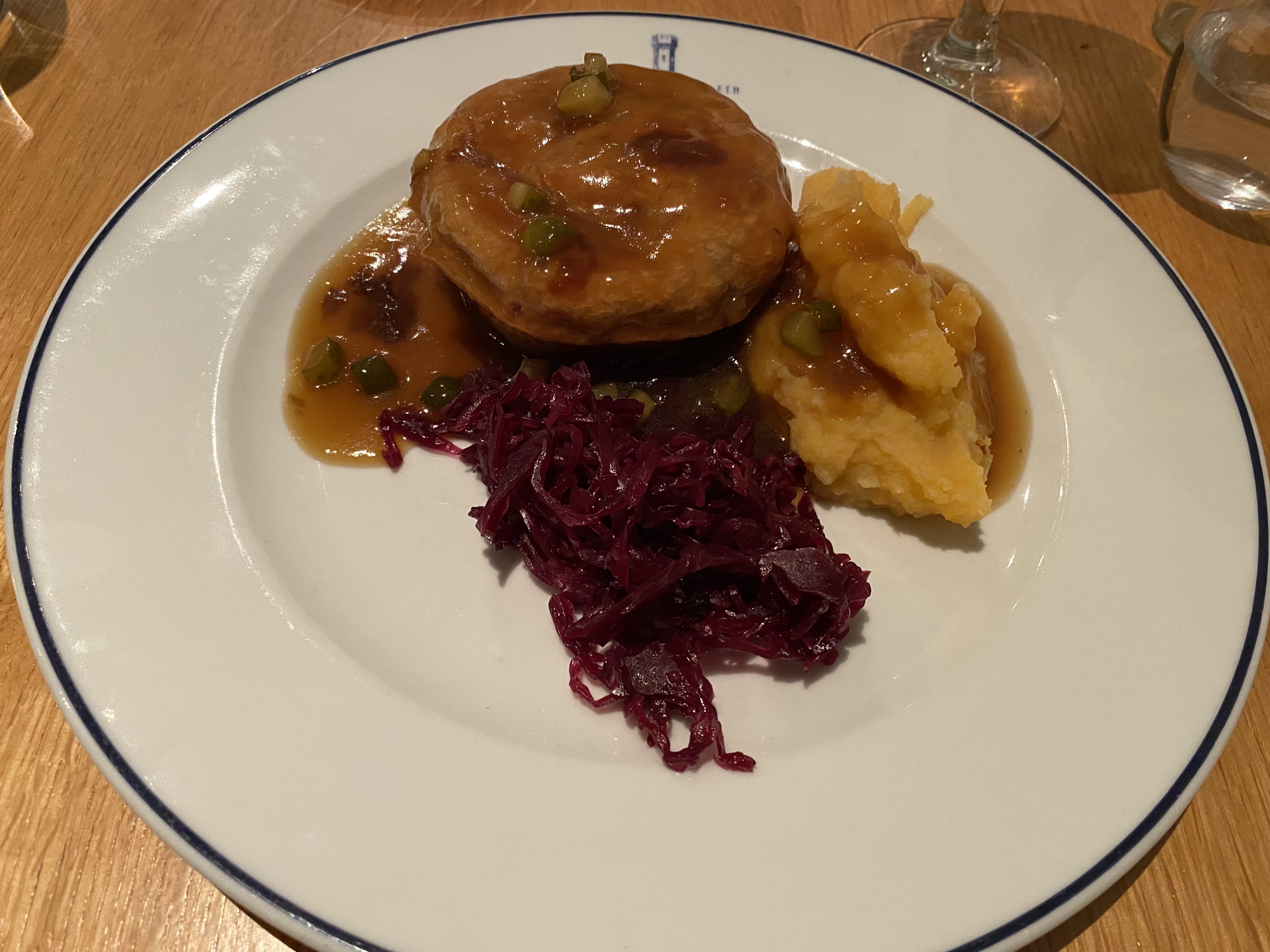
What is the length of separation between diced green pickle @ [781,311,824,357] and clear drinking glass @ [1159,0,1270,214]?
9.16 feet

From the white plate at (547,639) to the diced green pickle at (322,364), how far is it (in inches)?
7.2

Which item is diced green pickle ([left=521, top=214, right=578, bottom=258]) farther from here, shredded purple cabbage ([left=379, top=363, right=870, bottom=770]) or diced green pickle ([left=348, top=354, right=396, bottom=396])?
diced green pickle ([left=348, top=354, right=396, bottom=396])

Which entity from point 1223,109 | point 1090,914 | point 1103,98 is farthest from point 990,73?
point 1090,914

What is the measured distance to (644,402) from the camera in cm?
333

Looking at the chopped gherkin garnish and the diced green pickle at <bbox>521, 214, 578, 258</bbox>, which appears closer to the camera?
the diced green pickle at <bbox>521, 214, 578, 258</bbox>

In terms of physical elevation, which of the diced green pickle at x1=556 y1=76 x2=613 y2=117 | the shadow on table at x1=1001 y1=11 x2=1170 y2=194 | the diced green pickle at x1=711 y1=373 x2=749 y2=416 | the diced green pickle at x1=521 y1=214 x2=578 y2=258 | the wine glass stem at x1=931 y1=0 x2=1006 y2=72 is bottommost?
the diced green pickle at x1=711 y1=373 x2=749 y2=416

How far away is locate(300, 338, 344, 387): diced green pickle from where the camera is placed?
3.36m

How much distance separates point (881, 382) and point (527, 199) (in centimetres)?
154

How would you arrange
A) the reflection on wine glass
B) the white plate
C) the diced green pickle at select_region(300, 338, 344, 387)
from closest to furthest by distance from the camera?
1. the white plate
2. the diced green pickle at select_region(300, 338, 344, 387)
3. the reflection on wine glass

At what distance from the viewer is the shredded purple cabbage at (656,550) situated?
2.70 metres

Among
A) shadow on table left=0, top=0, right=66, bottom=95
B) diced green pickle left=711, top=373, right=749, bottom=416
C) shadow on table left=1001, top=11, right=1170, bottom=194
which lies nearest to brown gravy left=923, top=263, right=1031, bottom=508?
diced green pickle left=711, top=373, right=749, bottom=416

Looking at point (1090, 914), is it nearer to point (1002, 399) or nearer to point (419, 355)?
point (1002, 399)

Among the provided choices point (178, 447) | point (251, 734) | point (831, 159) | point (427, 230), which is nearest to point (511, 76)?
point (427, 230)

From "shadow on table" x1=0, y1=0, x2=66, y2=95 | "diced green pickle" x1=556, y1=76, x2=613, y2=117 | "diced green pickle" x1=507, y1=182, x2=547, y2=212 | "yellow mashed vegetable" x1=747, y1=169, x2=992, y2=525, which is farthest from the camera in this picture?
"shadow on table" x1=0, y1=0, x2=66, y2=95
